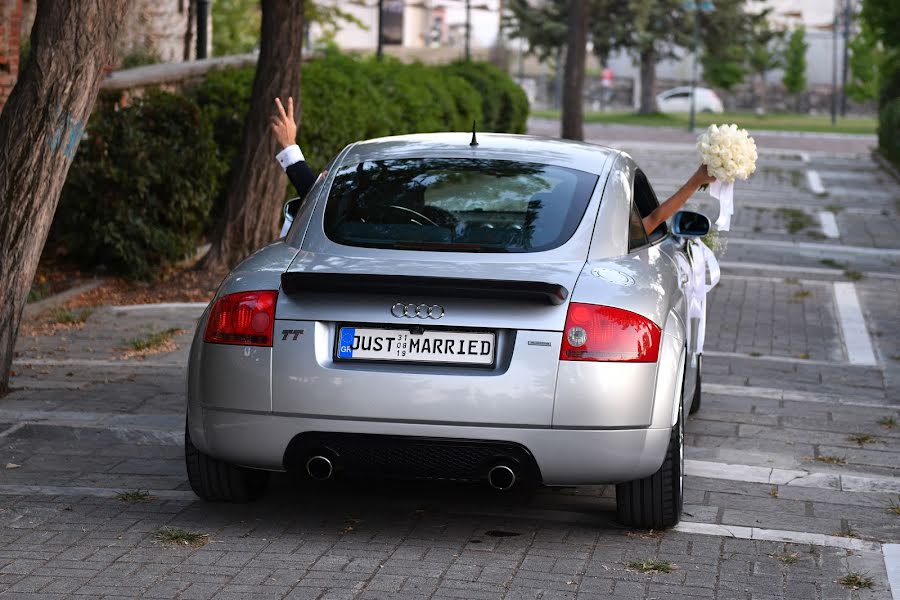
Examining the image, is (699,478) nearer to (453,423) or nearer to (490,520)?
(490,520)

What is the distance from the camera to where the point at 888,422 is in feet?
27.2

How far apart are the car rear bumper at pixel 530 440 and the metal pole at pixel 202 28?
15798 mm

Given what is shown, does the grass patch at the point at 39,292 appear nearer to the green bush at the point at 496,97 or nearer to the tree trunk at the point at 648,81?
the green bush at the point at 496,97

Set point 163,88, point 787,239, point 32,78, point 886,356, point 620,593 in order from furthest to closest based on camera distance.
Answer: point 787,239 < point 163,88 < point 886,356 < point 32,78 < point 620,593

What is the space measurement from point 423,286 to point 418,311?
0.30 feet

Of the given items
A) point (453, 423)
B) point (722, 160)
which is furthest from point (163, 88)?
point (453, 423)

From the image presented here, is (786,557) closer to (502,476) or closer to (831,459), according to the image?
(502,476)

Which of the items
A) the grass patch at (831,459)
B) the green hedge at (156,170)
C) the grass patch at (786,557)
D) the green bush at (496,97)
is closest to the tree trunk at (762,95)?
the green bush at (496,97)

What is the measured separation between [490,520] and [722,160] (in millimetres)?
2029

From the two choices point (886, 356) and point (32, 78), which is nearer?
point (32, 78)

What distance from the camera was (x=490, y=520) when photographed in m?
6.08

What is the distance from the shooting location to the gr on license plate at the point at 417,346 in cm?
538

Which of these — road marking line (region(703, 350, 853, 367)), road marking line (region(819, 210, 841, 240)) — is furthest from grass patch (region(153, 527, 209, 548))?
road marking line (region(819, 210, 841, 240))

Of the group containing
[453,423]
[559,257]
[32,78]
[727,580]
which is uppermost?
[32,78]
